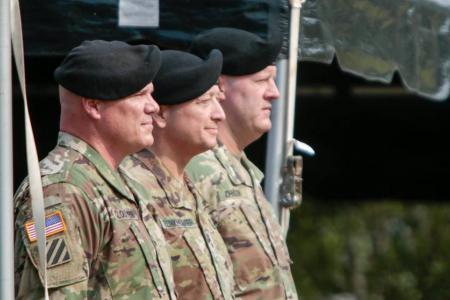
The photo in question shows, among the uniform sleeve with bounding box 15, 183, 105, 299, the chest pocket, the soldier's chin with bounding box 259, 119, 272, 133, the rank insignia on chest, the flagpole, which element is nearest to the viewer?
the flagpole

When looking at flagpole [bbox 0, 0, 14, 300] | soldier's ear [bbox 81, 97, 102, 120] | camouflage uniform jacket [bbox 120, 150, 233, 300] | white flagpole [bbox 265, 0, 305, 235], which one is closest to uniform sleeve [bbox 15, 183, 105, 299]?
flagpole [bbox 0, 0, 14, 300]

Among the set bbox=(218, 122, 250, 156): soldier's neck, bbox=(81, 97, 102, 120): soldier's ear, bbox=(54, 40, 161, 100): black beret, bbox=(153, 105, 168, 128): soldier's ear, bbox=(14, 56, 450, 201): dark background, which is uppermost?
bbox=(54, 40, 161, 100): black beret

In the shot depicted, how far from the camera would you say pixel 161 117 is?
16.4 ft

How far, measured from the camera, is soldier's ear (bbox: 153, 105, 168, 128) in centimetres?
498

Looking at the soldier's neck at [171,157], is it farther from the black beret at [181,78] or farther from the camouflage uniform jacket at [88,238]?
the camouflage uniform jacket at [88,238]

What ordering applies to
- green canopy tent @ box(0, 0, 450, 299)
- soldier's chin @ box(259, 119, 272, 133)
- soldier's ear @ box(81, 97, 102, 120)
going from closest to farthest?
1. soldier's ear @ box(81, 97, 102, 120)
2. green canopy tent @ box(0, 0, 450, 299)
3. soldier's chin @ box(259, 119, 272, 133)

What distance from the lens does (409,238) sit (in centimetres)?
1546

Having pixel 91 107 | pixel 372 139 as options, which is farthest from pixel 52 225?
pixel 372 139

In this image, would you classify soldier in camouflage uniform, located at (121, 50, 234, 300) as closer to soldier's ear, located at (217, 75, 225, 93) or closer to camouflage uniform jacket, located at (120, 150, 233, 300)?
camouflage uniform jacket, located at (120, 150, 233, 300)

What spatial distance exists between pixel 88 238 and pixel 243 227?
1221mm

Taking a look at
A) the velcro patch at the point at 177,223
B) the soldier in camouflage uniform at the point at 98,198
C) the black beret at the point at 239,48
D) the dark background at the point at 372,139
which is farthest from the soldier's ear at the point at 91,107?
the dark background at the point at 372,139

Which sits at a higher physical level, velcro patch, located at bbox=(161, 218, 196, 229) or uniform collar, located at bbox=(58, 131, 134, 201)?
uniform collar, located at bbox=(58, 131, 134, 201)

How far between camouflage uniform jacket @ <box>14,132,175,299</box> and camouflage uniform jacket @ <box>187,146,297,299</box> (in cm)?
81

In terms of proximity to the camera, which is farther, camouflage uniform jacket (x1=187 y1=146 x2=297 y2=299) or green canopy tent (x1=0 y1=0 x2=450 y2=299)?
camouflage uniform jacket (x1=187 y1=146 x2=297 y2=299)
